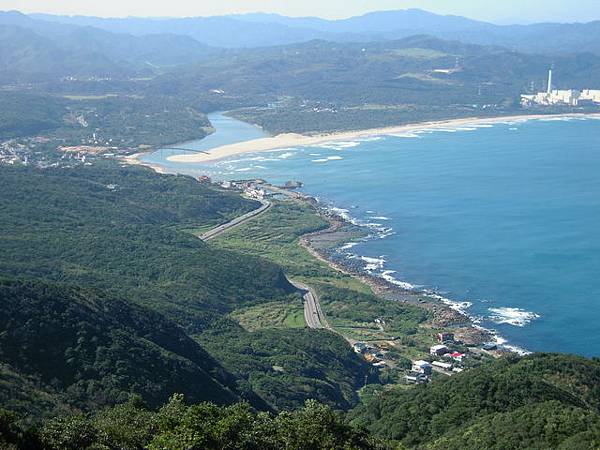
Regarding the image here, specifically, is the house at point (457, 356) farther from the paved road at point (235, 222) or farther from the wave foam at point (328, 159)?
the wave foam at point (328, 159)

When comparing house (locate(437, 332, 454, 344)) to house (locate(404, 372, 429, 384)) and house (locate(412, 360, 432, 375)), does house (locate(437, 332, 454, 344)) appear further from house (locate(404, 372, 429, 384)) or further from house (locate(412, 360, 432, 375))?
house (locate(404, 372, 429, 384))

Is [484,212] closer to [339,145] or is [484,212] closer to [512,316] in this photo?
[512,316]

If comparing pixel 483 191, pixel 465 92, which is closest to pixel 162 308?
pixel 483 191

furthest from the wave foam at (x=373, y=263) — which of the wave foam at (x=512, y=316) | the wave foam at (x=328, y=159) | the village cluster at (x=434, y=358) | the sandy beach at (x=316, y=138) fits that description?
the sandy beach at (x=316, y=138)

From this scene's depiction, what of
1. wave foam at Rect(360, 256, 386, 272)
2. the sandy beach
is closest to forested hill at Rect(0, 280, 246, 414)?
wave foam at Rect(360, 256, 386, 272)

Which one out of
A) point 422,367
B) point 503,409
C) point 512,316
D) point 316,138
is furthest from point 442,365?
point 316,138

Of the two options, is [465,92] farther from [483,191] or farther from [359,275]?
[359,275]
